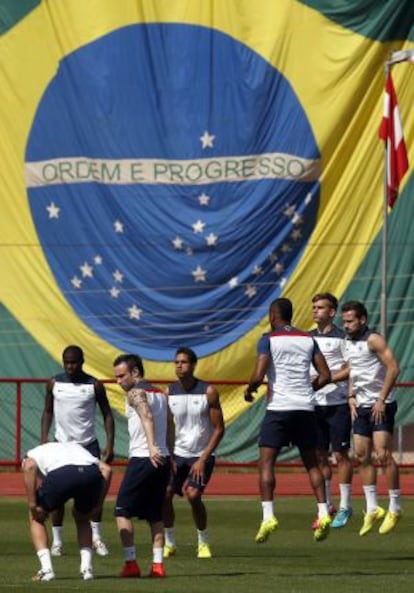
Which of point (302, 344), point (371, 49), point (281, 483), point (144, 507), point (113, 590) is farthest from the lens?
point (371, 49)

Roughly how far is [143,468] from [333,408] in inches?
215

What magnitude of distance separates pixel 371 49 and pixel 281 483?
7.05m

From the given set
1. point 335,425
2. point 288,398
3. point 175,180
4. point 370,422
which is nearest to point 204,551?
point 288,398

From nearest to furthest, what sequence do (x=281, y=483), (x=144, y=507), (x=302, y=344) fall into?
(x=144, y=507), (x=302, y=344), (x=281, y=483)

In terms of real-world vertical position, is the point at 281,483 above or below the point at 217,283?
below

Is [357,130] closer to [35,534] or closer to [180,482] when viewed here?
[180,482]

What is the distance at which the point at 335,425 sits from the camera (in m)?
20.6

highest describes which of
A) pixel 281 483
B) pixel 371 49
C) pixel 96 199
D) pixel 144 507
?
pixel 371 49

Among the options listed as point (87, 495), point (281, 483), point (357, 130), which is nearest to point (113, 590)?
point (87, 495)

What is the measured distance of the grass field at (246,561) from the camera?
14.7 m

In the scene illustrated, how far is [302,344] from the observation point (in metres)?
17.6

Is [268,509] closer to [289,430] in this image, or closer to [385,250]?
[289,430]

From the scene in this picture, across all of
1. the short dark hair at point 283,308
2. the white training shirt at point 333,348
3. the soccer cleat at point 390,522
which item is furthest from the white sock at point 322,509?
the white training shirt at point 333,348

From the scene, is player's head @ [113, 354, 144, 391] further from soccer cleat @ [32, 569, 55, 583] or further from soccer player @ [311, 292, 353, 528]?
soccer player @ [311, 292, 353, 528]
